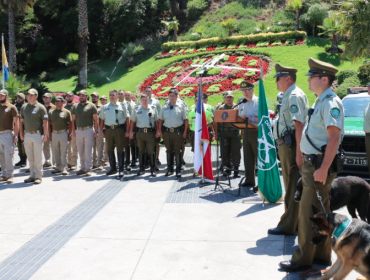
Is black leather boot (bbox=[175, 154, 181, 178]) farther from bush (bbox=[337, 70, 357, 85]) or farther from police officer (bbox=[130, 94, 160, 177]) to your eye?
bush (bbox=[337, 70, 357, 85])

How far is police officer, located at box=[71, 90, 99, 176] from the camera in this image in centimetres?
1021

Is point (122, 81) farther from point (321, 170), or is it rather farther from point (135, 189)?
point (321, 170)

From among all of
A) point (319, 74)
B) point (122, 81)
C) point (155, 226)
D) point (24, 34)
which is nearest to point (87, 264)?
point (155, 226)

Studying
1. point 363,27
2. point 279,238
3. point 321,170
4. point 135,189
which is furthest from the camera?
point 363,27

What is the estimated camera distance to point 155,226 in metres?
5.76

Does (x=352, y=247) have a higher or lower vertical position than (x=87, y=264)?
higher

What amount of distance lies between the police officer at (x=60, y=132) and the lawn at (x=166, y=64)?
38.7 ft

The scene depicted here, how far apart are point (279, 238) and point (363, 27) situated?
13.0 meters

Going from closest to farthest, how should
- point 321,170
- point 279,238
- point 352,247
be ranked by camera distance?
point 352,247 → point 321,170 → point 279,238

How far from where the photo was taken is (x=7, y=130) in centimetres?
921

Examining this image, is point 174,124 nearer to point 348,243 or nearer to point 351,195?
point 351,195

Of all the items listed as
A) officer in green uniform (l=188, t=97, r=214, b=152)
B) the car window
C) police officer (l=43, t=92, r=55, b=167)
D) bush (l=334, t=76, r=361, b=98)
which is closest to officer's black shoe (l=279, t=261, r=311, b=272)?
the car window

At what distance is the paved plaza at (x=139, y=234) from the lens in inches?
Result: 168

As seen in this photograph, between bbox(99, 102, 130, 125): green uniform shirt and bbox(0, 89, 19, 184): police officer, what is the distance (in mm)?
2224
